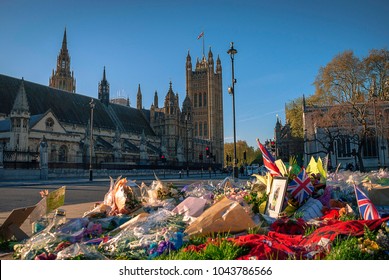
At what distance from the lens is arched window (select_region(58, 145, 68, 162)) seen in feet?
155

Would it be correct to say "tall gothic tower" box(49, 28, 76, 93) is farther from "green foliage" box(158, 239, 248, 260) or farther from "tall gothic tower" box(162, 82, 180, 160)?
"green foliage" box(158, 239, 248, 260)

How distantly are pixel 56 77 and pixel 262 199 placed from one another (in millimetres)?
88442

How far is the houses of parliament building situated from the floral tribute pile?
29.7 metres

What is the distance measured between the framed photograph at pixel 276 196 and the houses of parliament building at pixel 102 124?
102 feet

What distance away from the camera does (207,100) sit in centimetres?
11331

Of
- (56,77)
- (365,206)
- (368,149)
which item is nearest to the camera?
(365,206)

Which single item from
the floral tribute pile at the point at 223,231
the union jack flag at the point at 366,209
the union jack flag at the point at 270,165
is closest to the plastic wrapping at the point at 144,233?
the floral tribute pile at the point at 223,231

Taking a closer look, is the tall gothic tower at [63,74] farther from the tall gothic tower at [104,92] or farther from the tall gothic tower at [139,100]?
the tall gothic tower at [139,100]

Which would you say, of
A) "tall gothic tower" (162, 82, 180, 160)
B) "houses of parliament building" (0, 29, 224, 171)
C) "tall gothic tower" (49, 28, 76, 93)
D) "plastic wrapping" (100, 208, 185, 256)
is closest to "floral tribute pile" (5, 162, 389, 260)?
"plastic wrapping" (100, 208, 185, 256)

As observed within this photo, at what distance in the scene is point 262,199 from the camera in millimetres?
7129

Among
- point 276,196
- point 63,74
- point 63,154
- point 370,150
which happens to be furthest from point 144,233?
point 63,74

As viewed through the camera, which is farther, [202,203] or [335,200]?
[335,200]

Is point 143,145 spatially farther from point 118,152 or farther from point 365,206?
point 365,206
